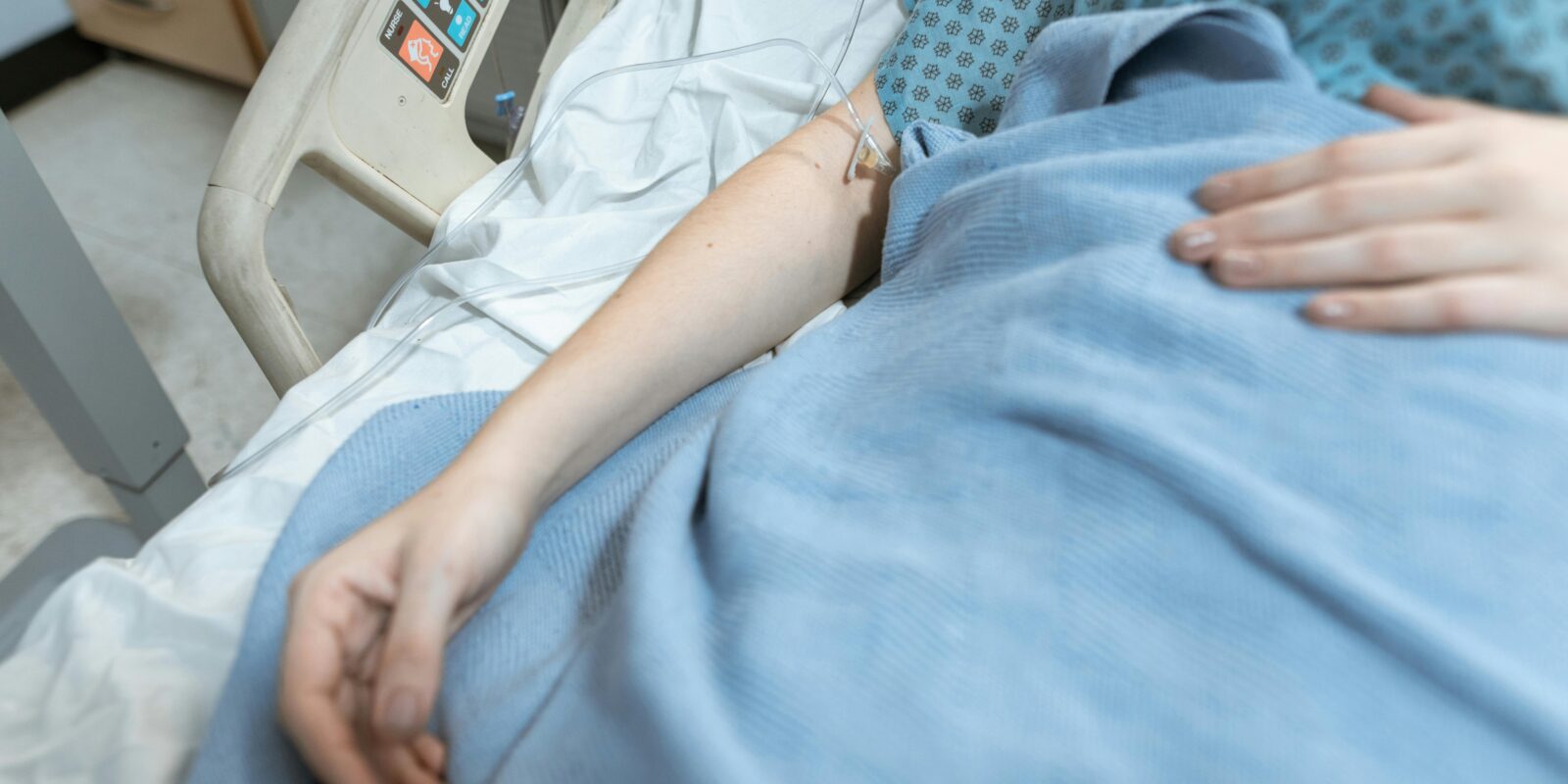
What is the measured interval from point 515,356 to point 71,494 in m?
1.14

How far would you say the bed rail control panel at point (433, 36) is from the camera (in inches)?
31.6

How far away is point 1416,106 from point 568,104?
0.71 m

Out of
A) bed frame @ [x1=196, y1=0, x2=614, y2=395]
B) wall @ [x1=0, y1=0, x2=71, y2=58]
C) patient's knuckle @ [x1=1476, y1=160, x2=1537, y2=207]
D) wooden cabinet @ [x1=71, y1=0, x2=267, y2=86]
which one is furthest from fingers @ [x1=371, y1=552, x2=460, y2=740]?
wall @ [x1=0, y1=0, x2=71, y2=58]

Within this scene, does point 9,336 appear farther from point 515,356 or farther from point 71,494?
point 71,494

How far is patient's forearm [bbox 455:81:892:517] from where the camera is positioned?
579 mm

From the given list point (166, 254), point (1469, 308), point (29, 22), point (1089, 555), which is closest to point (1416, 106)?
point (1469, 308)

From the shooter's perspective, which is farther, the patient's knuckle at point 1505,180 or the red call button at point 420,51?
the red call button at point 420,51

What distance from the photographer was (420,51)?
83cm

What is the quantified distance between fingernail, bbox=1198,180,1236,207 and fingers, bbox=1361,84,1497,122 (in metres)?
0.13

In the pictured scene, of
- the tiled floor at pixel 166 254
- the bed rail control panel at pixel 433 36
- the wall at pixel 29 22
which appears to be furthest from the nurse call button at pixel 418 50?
the wall at pixel 29 22

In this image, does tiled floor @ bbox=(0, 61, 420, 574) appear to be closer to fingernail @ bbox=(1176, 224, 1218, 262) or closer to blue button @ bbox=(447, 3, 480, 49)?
blue button @ bbox=(447, 3, 480, 49)

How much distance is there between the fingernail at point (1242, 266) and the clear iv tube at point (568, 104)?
0.34 m

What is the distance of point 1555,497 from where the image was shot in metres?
0.42

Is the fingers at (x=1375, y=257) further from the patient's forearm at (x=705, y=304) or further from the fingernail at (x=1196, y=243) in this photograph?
the patient's forearm at (x=705, y=304)
